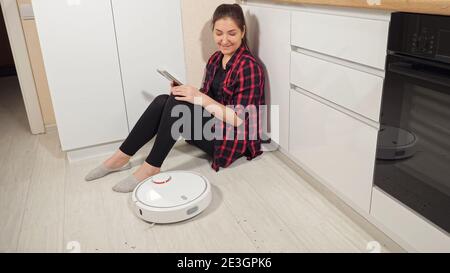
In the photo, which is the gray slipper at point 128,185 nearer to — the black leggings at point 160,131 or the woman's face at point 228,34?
the black leggings at point 160,131

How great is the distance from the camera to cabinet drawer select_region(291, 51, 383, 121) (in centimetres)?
133

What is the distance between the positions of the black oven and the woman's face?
86 cm

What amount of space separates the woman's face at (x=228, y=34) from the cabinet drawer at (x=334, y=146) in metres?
0.38

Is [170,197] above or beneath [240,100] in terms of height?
beneath

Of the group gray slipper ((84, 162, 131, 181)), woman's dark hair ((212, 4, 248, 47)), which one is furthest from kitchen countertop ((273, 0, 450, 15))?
gray slipper ((84, 162, 131, 181))

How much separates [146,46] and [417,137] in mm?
1441

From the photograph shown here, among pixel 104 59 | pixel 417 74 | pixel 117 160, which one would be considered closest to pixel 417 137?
pixel 417 74

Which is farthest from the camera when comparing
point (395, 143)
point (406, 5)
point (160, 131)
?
point (160, 131)

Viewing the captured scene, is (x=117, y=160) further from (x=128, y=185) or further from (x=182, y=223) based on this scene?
(x=182, y=223)

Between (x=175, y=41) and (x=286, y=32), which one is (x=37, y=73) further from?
(x=286, y=32)

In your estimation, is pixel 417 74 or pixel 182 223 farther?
pixel 182 223

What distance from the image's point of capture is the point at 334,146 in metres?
1.60

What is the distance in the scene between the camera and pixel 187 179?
1.76 m

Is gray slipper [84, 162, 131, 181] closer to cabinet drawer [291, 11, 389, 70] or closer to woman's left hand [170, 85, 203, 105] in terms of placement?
woman's left hand [170, 85, 203, 105]
